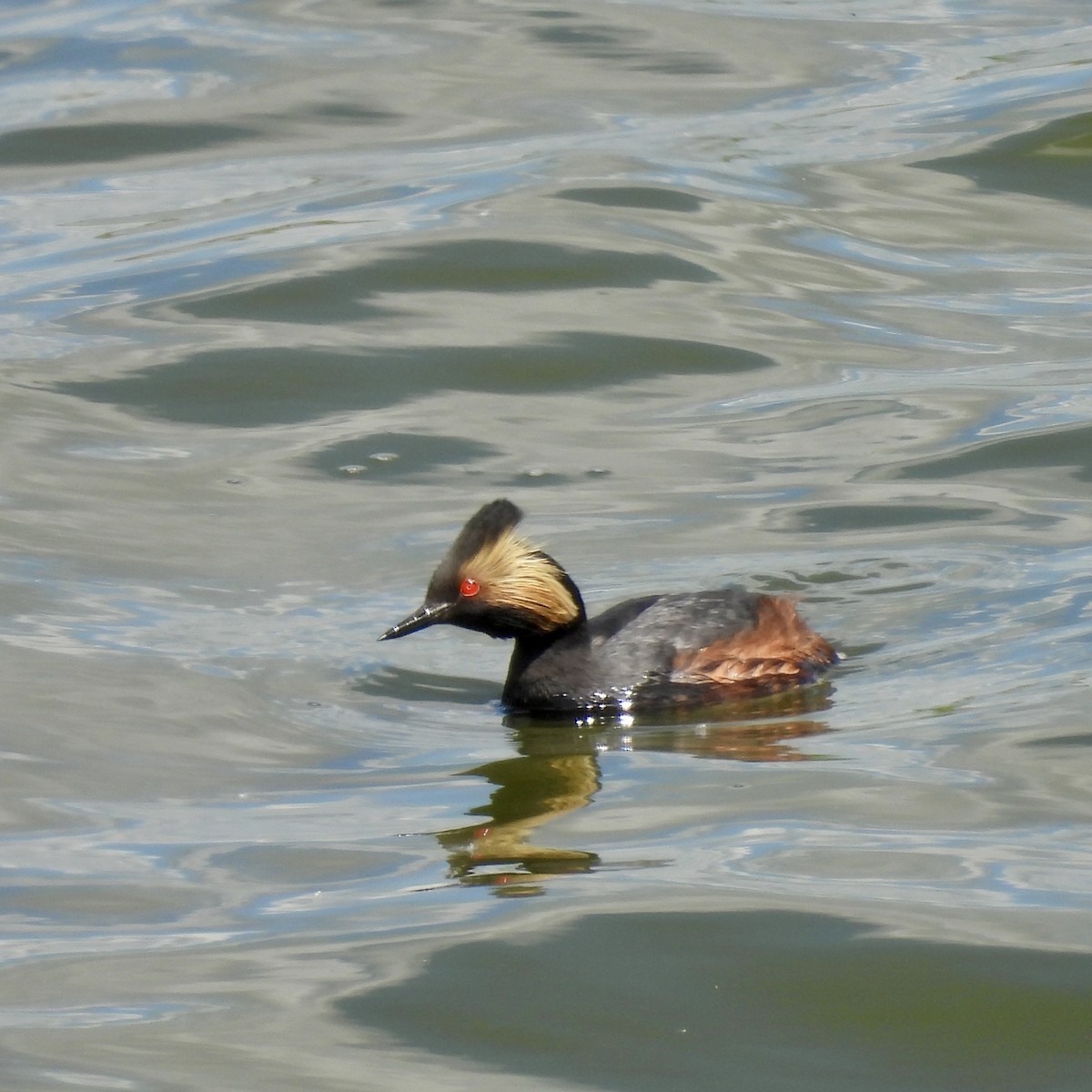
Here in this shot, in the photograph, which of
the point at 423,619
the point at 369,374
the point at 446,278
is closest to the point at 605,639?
the point at 423,619

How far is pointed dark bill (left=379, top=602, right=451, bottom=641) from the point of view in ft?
25.0

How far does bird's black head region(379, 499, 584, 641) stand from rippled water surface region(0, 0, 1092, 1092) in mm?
313

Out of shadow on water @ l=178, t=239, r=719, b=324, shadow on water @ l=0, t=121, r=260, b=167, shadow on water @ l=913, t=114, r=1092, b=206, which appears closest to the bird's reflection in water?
shadow on water @ l=178, t=239, r=719, b=324

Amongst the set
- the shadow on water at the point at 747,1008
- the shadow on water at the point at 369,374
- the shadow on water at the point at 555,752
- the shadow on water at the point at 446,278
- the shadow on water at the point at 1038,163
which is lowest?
the shadow on water at the point at 555,752

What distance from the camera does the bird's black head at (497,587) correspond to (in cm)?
766

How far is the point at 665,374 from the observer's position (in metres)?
11.8

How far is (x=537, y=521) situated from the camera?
9602 millimetres

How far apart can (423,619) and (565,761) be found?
975 millimetres

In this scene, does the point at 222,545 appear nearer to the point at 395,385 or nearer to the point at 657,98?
→ the point at 395,385

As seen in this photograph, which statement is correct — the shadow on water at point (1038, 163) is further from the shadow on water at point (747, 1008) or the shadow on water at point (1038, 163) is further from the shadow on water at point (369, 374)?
the shadow on water at point (747, 1008)

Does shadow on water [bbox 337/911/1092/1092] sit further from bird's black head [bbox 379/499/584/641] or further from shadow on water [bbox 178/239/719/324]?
shadow on water [bbox 178/239/719/324]

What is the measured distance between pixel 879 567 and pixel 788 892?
380 centimetres

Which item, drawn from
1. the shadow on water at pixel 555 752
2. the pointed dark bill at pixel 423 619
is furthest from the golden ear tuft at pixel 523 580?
the shadow on water at pixel 555 752

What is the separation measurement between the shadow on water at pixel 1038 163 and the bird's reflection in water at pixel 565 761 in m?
8.12
